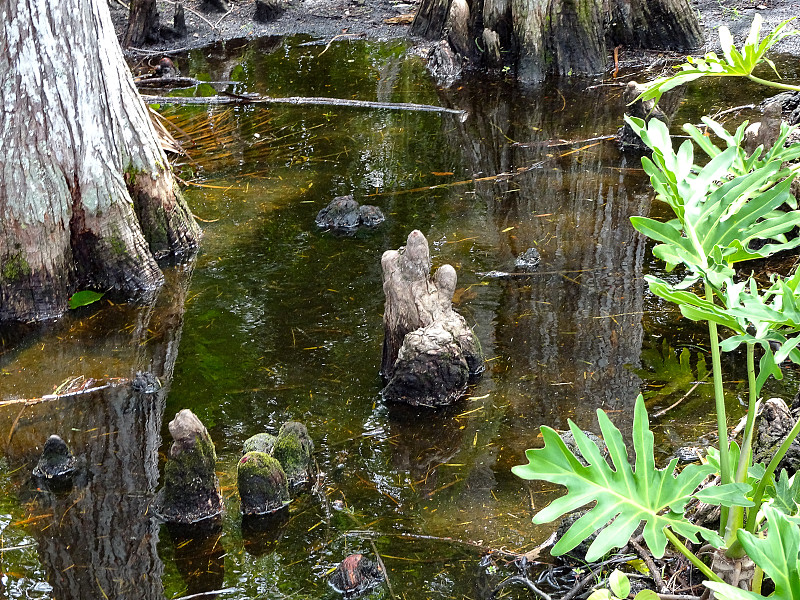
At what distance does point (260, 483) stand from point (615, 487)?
2176mm

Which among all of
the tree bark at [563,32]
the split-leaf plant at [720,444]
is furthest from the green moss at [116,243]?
the tree bark at [563,32]

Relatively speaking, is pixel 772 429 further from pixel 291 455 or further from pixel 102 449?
pixel 102 449

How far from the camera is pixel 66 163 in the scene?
5.84m

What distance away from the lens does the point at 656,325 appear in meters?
5.26

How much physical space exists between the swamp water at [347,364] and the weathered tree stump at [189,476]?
3.7 inches

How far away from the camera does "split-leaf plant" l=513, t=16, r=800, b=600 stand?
6.17 feet

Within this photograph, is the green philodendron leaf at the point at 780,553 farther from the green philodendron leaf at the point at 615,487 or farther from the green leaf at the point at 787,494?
the green leaf at the point at 787,494

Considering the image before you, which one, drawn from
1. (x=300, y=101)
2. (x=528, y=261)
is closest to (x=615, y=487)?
(x=528, y=261)

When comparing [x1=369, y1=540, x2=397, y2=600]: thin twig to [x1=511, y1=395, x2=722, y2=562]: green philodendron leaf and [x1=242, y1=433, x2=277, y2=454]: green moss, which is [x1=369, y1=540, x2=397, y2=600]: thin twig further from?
[x1=511, y1=395, x2=722, y2=562]: green philodendron leaf

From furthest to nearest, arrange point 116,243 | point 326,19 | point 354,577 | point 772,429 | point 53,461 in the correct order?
point 326,19 < point 116,243 < point 53,461 < point 354,577 < point 772,429

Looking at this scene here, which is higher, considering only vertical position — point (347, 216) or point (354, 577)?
point (347, 216)

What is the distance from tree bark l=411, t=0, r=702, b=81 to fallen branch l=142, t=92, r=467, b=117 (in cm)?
158

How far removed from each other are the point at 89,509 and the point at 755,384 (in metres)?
3.09

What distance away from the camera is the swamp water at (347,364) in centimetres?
374
